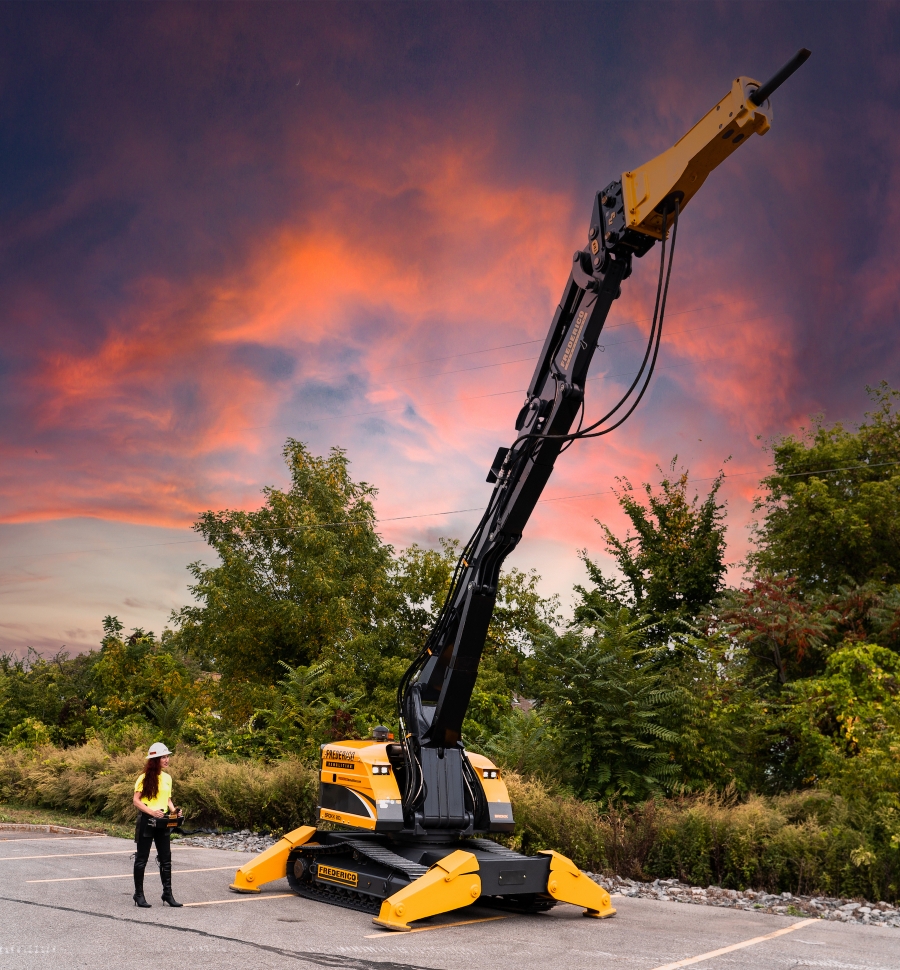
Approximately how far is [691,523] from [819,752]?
395 inches

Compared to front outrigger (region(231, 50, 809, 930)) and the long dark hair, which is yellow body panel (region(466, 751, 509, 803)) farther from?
the long dark hair

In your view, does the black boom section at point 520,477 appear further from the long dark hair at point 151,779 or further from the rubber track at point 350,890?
the long dark hair at point 151,779

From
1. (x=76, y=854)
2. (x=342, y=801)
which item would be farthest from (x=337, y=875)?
(x=76, y=854)

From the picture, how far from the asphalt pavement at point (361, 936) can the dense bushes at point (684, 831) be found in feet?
4.61

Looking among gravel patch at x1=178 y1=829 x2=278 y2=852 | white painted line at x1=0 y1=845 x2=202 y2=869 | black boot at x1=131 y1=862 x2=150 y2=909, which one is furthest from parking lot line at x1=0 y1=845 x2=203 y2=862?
black boot at x1=131 y1=862 x2=150 y2=909

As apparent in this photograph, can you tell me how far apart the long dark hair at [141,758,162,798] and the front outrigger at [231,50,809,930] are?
1630 millimetres

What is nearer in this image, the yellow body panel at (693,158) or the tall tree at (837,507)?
the yellow body panel at (693,158)

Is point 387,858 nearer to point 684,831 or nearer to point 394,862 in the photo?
point 394,862

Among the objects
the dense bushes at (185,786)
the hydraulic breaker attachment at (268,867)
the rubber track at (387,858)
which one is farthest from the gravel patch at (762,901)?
the dense bushes at (185,786)

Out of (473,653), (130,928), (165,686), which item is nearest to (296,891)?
(130,928)

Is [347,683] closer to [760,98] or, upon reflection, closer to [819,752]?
[819,752]

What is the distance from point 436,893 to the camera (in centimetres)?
829

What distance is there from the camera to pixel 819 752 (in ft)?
50.2

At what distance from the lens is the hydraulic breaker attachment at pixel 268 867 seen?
10039 mm
